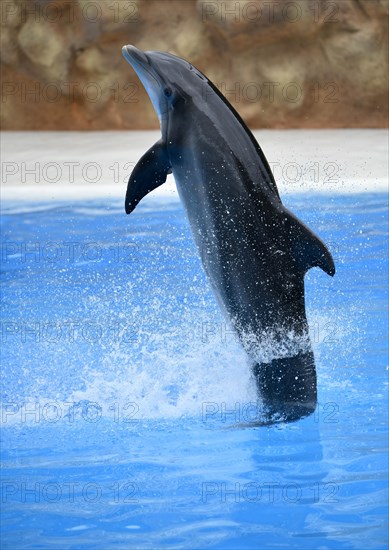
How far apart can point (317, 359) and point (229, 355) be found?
0.81 metres

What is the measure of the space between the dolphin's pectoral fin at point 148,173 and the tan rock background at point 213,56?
10.0m

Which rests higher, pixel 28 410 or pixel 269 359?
pixel 269 359

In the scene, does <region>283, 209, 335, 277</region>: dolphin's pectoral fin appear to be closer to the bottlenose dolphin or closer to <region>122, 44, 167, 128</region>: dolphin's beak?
the bottlenose dolphin

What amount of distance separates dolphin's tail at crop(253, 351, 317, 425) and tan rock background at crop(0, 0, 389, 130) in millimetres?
10032

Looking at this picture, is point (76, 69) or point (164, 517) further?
point (76, 69)

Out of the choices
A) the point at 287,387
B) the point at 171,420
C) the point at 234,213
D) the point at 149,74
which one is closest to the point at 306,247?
the point at 234,213

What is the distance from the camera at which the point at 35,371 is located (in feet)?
18.7

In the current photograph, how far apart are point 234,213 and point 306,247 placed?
1.23ft

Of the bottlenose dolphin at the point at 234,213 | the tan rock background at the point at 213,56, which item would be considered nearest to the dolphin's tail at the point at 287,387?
the bottlenose dolphin at the point at 234,213

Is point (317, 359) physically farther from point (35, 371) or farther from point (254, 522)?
point (254, 522)

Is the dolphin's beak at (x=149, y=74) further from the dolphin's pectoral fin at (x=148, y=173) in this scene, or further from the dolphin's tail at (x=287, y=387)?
the dolphin's tail at (x=287, y=387)

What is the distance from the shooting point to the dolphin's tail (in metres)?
4.56

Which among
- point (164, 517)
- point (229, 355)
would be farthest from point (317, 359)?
point (164, 517)

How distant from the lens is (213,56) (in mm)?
14586
